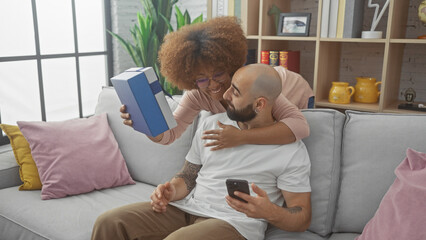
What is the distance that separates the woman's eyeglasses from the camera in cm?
155

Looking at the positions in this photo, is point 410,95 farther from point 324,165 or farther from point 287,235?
point 287,235

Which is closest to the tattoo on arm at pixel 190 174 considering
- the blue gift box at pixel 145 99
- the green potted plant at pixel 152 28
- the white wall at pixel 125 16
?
the blue gift box at pixel 145 99

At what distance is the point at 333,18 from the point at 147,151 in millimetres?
1456

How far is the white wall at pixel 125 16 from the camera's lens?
342 centimetres

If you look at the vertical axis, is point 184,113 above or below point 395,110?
above

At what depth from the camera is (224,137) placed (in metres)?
1.45

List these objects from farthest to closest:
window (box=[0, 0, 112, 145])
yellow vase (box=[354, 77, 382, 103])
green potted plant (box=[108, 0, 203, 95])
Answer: green potted plant (box=[108, 0, 203, 95]) < window (box=[0, 0, 112, 145]) < yellow vase (box=[354, 77, 382, 103])

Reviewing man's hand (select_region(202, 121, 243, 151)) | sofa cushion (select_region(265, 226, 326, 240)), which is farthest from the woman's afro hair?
sofa cushion (select_region(265, 226, 326, 240))

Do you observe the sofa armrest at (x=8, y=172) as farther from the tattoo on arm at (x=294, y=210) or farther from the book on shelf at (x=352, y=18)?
the book on shelf at (x=352, y=18)

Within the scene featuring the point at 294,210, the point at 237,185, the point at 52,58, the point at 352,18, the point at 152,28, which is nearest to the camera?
the point at 237,185

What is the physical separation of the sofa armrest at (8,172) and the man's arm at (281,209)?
124cm

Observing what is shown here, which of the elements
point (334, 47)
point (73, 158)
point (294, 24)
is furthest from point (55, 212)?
point (334, 47)

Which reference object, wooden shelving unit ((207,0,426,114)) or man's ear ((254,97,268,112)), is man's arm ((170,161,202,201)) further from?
wooden shelving unit ((207,0,426,114))

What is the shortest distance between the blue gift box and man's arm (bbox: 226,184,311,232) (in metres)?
0.37
